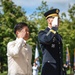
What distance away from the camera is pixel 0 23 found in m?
33.2

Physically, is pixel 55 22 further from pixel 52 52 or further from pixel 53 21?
pixel 52 52

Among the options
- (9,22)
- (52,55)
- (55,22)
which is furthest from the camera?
(9,22)

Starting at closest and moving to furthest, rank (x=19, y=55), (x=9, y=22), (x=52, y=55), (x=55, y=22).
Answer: (x=19, y=55)
(x=55, y=22)
(x=52, y=55)
(x=9, y=22)

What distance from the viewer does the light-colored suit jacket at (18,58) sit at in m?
4.27

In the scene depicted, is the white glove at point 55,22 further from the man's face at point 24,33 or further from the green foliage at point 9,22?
the green foliage at point 9,22

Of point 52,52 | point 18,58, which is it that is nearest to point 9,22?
point 52,52

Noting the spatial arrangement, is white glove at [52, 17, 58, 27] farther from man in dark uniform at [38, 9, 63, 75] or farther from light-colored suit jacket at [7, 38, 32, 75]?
light-colored suit jacket at [7, 38, 32, 75]

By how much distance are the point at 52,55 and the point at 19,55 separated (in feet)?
2.08

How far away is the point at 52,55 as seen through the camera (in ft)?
15.6

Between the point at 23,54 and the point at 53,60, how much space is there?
1.78ft

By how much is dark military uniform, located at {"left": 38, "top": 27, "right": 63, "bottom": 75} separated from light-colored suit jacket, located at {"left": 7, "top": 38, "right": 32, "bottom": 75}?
0.36 m

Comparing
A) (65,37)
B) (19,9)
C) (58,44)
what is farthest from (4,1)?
(58,44)

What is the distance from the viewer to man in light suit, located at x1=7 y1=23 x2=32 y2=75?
4285mm

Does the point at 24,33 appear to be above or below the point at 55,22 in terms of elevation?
below
